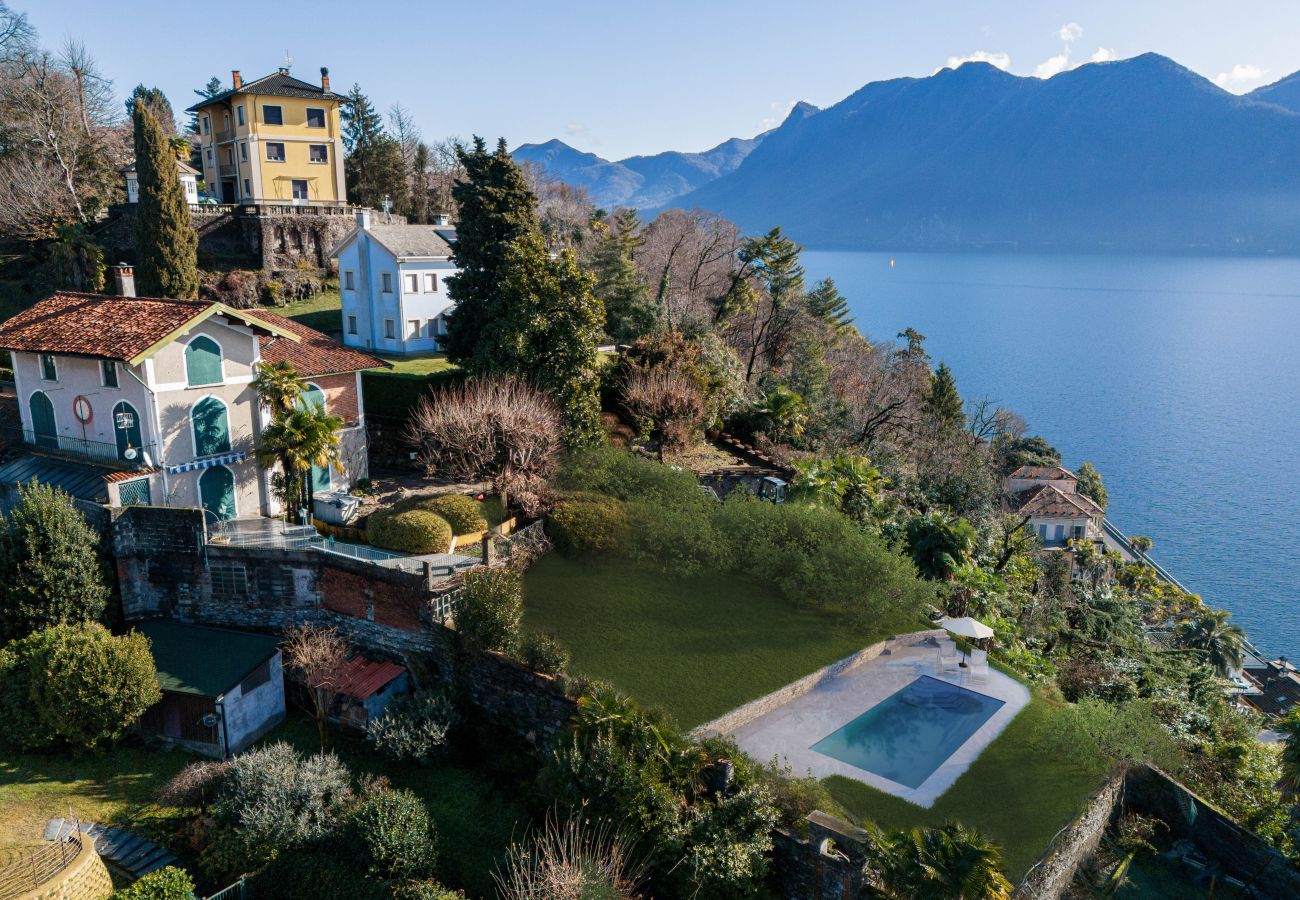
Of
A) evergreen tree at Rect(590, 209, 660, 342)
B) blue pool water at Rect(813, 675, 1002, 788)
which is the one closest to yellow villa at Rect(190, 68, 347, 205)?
evergreen tree at Rect(590, 209, 660, 342)

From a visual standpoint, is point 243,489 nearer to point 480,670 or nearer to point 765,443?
point 480,670

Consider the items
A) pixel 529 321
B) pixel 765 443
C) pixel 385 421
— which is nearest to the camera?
pixel 529 321

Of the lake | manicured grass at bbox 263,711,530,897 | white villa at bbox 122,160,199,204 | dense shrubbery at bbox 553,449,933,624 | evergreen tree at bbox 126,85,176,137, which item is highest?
evergreen tree at bbox 126,85,176,137

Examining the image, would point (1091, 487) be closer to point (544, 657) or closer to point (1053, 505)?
point (1053, 505)

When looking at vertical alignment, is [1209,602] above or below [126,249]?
below

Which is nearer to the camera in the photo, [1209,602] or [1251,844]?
[1251,844]

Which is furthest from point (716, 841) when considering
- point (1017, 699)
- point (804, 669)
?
point (1017, 699)

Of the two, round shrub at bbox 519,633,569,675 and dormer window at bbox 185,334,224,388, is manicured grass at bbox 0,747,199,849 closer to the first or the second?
round shrub at bbox 519,633,569,675
